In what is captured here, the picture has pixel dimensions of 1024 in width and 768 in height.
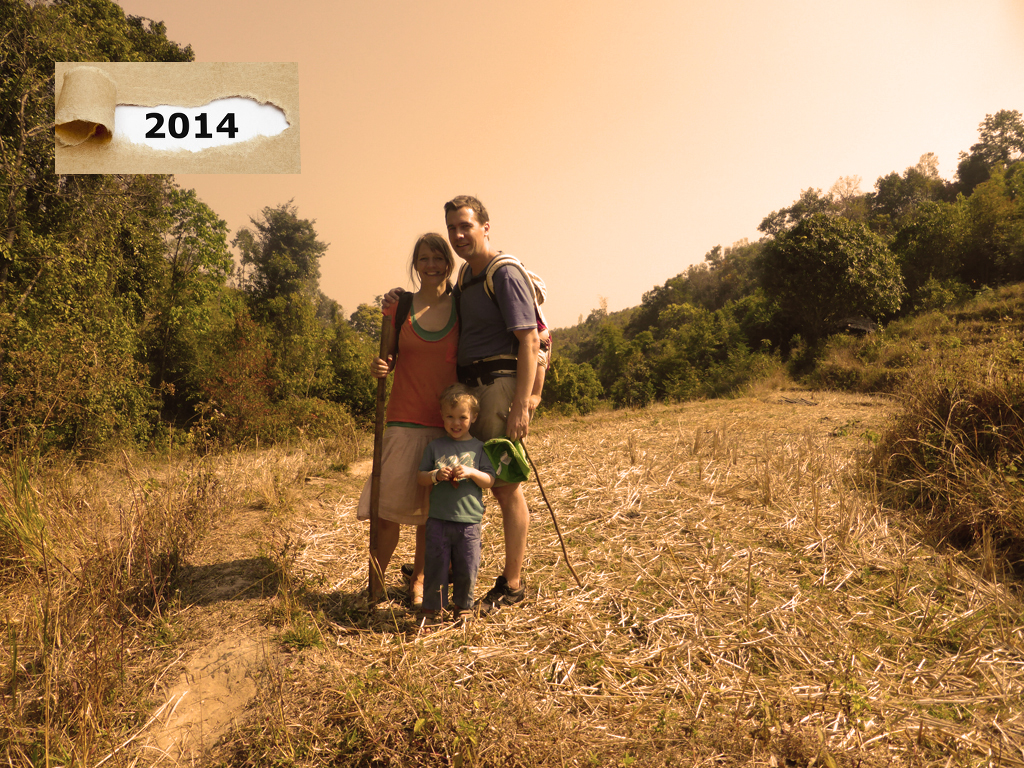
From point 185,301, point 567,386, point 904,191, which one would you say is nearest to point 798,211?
point 904,191

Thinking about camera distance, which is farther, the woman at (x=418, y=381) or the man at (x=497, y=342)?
the woman at (x=418, y=381)

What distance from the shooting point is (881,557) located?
3.79 metres

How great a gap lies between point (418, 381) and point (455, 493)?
2.19 feet

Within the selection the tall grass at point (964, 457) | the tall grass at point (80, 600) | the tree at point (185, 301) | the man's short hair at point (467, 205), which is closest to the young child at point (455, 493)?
the man's short hair at point (467, 205)

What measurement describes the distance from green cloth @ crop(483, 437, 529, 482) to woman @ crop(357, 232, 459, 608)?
15.2 inches

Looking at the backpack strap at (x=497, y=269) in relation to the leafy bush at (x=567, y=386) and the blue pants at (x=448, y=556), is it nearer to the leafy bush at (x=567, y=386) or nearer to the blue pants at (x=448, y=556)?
the blue pants at (x=448, y=556)

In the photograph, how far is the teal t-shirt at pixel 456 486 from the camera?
2.82m

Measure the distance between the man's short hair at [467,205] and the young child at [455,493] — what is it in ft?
3.08

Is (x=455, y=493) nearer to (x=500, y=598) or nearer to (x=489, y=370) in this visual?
(x=489, y=370)

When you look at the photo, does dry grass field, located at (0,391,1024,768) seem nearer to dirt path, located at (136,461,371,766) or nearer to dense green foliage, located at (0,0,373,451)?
dirt path, located at (136,461,371,766)

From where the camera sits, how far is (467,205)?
113 inches

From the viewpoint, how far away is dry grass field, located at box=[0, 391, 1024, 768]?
7.09 feet

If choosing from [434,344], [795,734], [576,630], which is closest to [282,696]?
[576,630]

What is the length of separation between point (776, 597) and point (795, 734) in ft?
4.20
